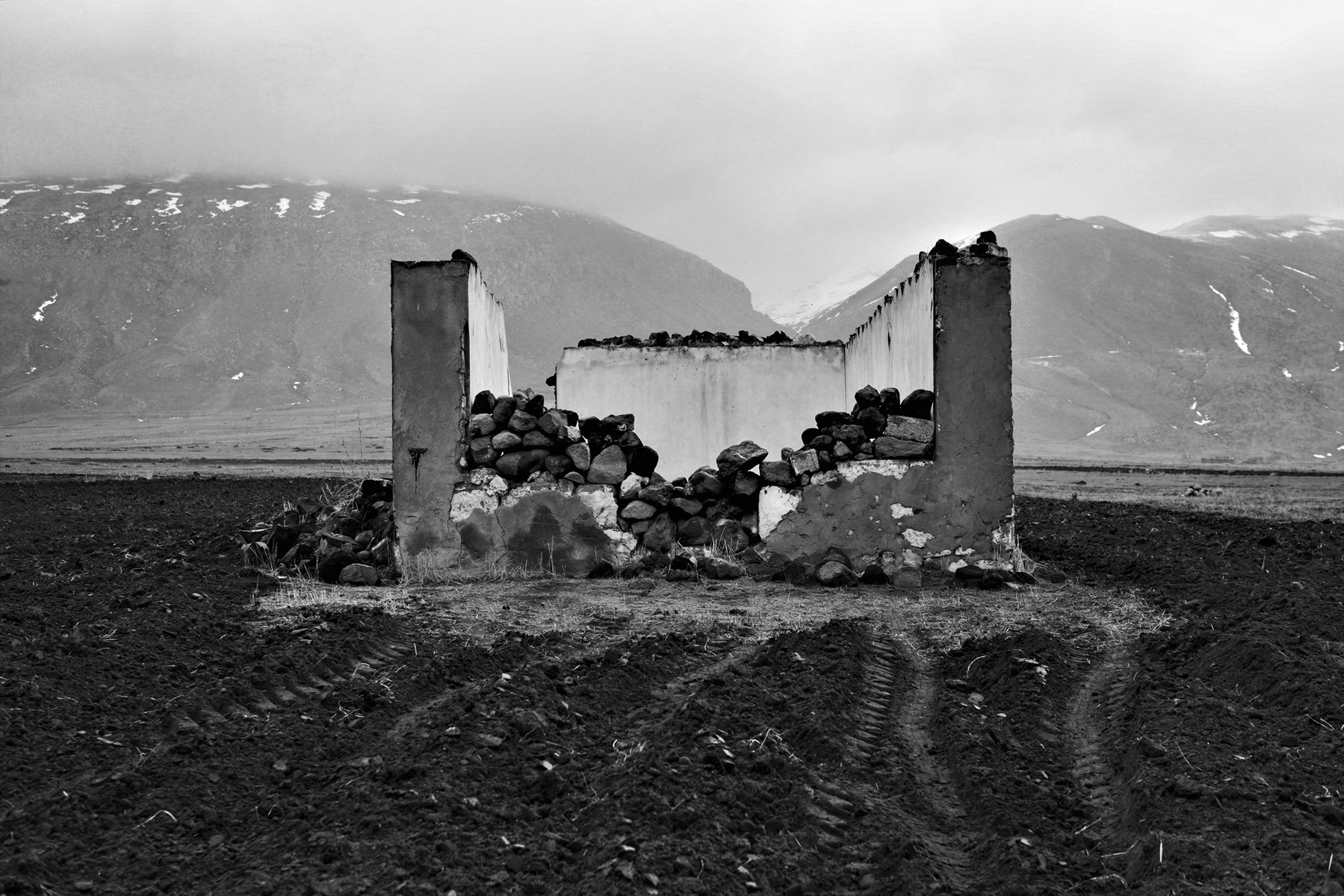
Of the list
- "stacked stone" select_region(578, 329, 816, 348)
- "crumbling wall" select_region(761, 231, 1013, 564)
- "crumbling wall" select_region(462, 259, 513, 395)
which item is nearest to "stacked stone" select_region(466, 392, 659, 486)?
"crumbling wall" select_region(462, 259, 513, 395)

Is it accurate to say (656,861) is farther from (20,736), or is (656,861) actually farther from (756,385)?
(756,385)

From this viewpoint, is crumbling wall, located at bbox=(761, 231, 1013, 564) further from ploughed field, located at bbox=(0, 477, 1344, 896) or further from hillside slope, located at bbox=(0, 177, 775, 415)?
hillside slope, located at bbox=(0, 177, 775, 415)

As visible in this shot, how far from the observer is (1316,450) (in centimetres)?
5947

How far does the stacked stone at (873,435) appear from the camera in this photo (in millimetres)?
11062

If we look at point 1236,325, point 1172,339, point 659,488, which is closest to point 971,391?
point 659,488

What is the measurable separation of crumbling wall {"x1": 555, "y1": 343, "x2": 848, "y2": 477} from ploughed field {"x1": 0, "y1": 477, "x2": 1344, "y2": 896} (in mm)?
7010

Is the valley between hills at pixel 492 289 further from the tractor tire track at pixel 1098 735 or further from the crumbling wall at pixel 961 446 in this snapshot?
the tractor tire track at pixel 1098 735

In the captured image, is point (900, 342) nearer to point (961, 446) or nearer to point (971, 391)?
point (971, 391)

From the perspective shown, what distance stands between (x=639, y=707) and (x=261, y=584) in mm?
5550

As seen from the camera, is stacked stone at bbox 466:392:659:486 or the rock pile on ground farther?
stacked stone at bbox 466:392:659:486

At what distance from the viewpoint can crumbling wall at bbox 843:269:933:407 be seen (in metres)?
11.4

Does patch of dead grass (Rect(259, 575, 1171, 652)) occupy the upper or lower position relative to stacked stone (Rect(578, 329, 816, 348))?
lower

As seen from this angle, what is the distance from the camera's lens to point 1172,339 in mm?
94750

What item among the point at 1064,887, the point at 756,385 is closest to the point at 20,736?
the point at 1064,887
